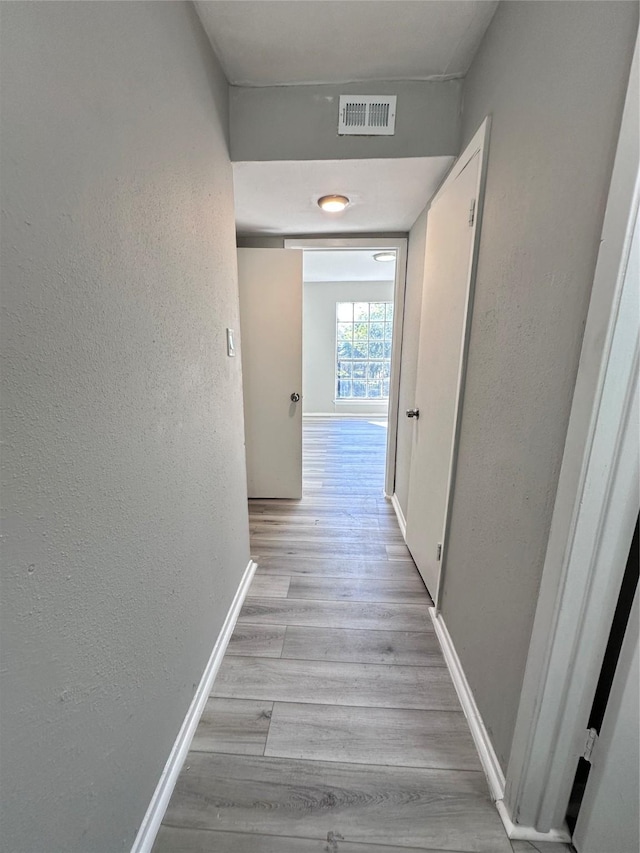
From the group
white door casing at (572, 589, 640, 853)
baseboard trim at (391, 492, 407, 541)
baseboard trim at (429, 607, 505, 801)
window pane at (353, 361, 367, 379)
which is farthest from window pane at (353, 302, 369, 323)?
white door casing at (572, 589, 640, 853)

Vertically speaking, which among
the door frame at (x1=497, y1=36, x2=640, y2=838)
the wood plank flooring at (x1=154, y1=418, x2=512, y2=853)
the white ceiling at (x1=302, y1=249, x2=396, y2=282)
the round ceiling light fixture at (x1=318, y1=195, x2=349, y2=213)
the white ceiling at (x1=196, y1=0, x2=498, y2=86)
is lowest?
the wood plank flooring at (x1=154, y1=418, x2=512, y2=853)

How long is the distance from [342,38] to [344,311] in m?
5.06

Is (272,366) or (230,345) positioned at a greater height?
(230,345)

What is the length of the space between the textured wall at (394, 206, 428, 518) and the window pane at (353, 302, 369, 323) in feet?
12.2

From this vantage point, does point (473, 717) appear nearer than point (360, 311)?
Yes

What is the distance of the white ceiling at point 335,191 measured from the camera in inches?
62.2

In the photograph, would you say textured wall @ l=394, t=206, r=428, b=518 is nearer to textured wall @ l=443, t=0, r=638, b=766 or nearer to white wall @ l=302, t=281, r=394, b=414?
textured wall @ l=443, t=0, r=638, b=766

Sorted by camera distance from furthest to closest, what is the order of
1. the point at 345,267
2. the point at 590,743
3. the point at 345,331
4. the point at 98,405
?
the point at 345,331 → the point at 345,267 → the point at 590,743 → the point at 98,405

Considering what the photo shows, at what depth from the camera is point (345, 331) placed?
6328 millimetres

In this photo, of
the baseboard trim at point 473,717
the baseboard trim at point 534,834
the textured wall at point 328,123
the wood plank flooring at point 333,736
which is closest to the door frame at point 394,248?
the textured wall at point 328,123

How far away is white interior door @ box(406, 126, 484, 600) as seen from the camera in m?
1.37

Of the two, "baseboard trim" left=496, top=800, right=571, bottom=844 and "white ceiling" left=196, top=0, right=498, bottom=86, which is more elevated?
"white ceiling" left=196, top=0, right=498, bottom=86

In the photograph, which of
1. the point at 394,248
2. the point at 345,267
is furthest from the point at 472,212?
the point at 345,267

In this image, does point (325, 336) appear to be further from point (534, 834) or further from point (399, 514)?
point (534, 834)
